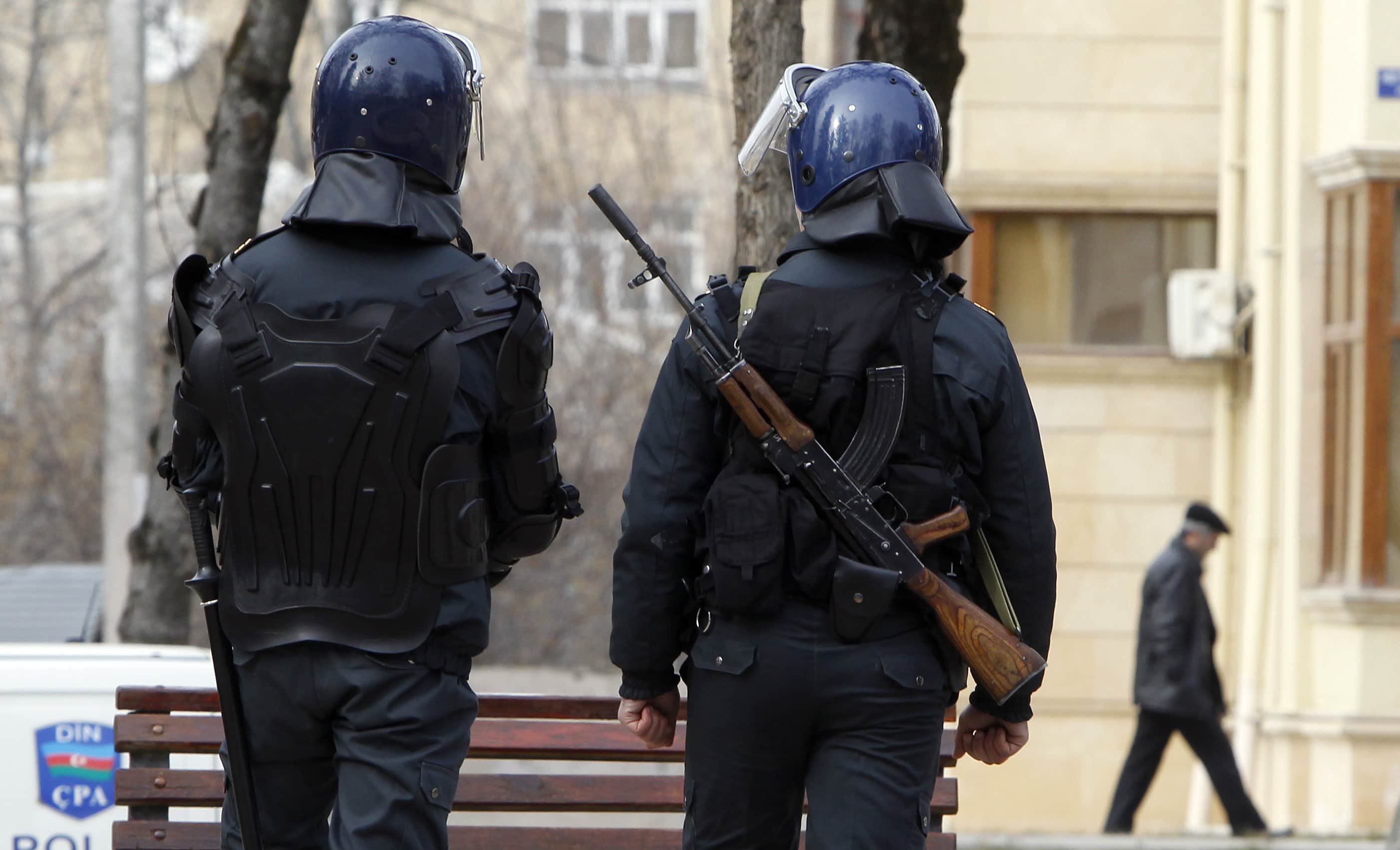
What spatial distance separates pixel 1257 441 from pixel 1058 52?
9.60 feet

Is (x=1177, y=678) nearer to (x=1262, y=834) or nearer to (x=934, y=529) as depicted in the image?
(x=1262, y=834)

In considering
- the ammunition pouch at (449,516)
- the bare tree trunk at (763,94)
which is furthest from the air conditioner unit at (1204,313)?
the ammunition pouch at (449,516)

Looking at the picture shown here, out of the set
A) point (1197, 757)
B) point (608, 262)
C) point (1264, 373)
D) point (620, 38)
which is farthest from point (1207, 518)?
point (620, 38)

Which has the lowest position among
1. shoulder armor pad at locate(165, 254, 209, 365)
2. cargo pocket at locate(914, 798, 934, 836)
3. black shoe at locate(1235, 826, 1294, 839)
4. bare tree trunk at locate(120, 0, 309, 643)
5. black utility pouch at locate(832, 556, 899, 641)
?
black shoe at locate(1235, 826, 1294, 839)

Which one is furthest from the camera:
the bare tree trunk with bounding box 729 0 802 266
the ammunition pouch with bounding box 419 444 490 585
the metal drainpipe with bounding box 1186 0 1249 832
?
the metal drainpipe with bounding box 1186 0 1249 832

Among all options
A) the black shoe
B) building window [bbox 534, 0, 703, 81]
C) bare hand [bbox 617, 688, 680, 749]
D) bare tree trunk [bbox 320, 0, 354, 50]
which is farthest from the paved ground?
building window [bbox 534, 0, 703, 81]

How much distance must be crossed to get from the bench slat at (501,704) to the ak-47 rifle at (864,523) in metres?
1.00

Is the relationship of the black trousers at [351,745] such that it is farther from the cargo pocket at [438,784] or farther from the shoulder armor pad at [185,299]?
the shoulder armor pad at [185,299]

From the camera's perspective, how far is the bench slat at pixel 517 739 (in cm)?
411

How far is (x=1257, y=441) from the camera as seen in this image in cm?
1135

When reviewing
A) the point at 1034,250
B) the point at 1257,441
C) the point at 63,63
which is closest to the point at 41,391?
the point at 63,63

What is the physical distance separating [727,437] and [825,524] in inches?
10.1

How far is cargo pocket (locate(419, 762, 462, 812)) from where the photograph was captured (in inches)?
122

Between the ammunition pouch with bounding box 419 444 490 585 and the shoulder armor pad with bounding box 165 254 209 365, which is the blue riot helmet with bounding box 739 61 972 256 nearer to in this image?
the ammunition pouch with bounding box 419 444 490 585
